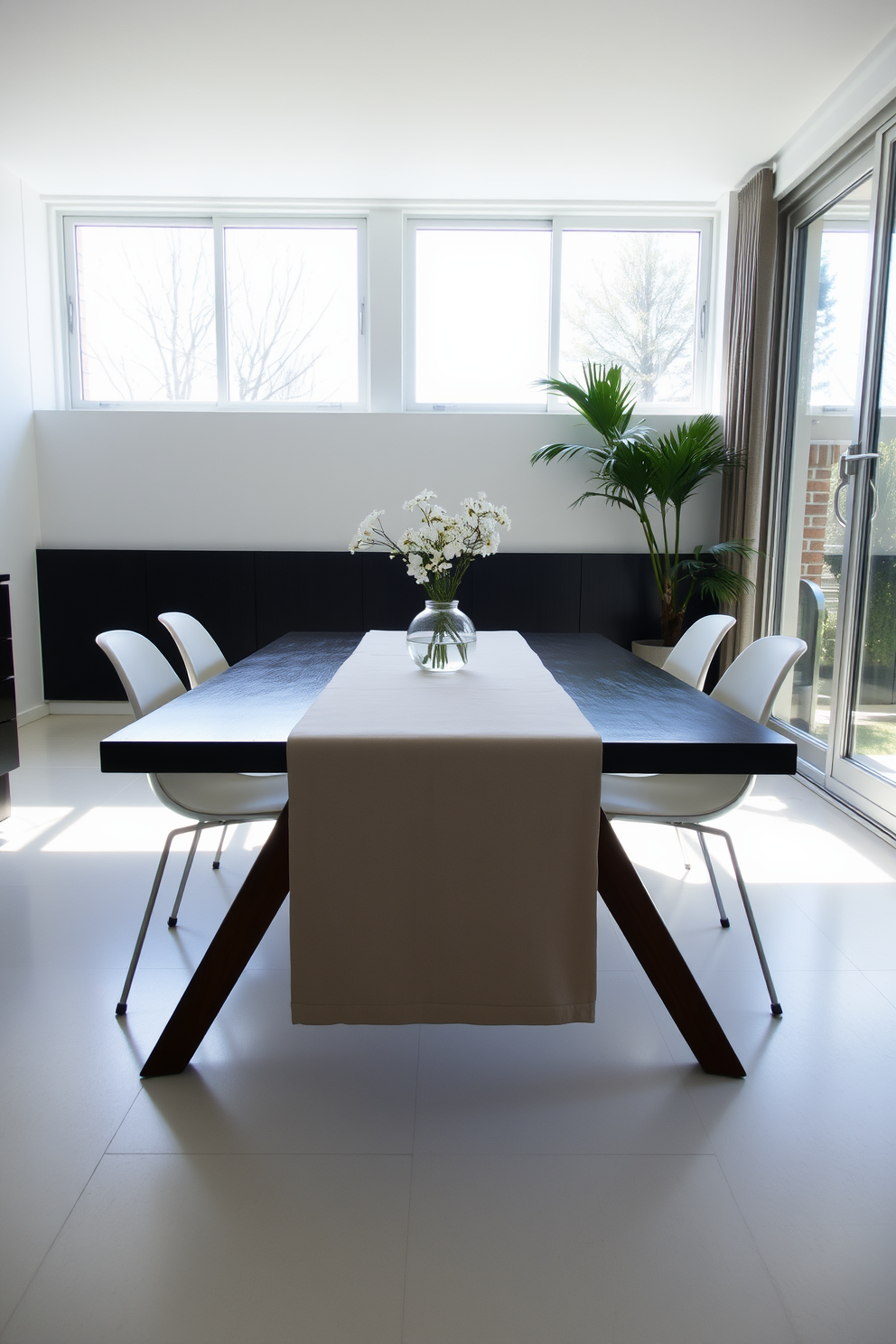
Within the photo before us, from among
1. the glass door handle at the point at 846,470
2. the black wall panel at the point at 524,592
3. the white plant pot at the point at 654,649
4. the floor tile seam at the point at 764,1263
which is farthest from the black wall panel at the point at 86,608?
the floor tile seam at the point at 764,1263

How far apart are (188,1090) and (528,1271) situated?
2.39ft

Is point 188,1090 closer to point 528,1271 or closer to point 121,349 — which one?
point 528,1271

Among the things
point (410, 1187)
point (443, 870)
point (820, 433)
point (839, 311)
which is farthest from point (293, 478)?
point (410, 1187)

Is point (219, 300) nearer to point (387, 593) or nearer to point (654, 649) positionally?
point (387, 593)

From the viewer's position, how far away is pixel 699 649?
8.52ft

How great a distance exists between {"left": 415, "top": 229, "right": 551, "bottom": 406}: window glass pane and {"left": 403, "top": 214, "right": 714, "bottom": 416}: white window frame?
4cm

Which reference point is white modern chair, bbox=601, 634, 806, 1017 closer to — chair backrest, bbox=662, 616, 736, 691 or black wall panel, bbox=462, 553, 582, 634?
chair backrest, bbox=662, 616, 736, 691

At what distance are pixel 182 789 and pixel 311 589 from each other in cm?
300

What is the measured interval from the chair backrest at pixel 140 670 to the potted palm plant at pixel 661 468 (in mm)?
2784

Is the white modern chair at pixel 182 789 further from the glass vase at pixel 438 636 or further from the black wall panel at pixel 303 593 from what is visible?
the black wall panel at pixel 303 593

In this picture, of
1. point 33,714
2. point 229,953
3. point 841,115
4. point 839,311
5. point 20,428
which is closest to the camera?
point 229,953

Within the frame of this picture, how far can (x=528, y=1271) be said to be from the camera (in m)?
1.26

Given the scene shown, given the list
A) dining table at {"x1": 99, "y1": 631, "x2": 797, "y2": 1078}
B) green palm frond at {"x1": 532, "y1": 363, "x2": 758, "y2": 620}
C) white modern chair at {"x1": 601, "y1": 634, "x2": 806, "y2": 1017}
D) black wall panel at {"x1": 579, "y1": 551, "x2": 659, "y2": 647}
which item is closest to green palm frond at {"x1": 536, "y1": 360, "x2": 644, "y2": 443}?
green palm frond at {"x1": 532, "y1": 363, "x2": 758, "y2": 620}

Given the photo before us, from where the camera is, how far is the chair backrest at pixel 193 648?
Answer: 2.53 m
